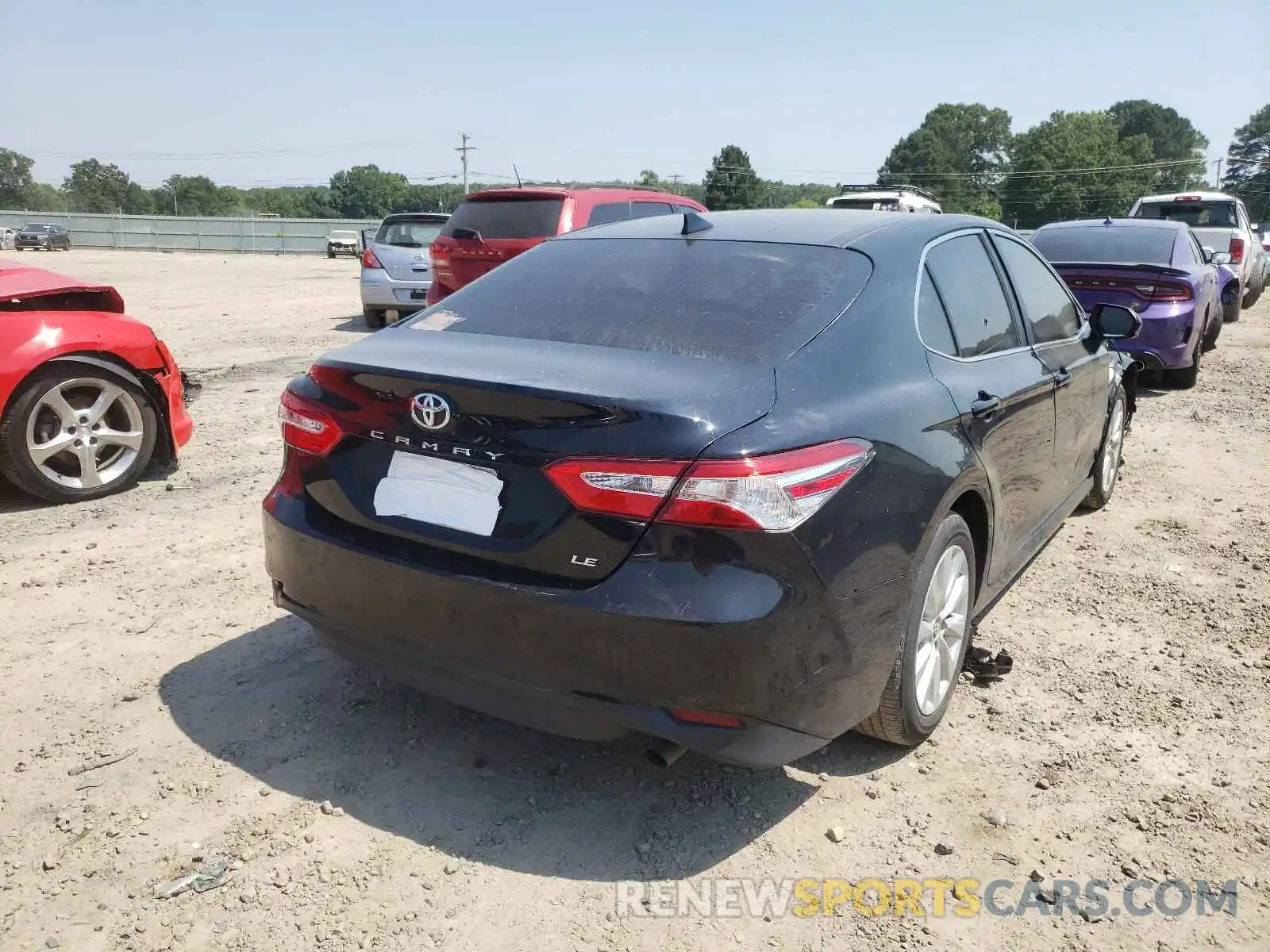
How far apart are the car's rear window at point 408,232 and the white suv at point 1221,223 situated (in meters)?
11.0

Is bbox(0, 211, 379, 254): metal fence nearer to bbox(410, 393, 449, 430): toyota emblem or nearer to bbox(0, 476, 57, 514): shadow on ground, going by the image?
bbox(0, 476, 57, 514): shadow on ground

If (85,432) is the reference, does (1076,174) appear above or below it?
above

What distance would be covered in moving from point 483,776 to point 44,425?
12.3ft

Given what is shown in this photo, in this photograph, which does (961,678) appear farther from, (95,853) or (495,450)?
(95,853)

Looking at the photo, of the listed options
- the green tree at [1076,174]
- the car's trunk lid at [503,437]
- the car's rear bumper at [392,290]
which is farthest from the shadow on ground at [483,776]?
the green tree at [1076,174]

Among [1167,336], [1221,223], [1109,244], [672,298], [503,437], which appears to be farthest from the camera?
[1221,223]

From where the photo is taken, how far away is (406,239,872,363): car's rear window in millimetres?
2658

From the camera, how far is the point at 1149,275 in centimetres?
825

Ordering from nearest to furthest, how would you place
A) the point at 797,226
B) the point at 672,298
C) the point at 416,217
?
the point at 672,298 < the point at 797,226 < the point at 416,217

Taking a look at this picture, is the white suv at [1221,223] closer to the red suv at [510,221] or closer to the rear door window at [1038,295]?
the red suv at [510,221]

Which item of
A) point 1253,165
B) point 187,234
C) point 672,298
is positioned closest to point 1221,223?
point 672,298

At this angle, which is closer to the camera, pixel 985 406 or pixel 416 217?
pixel 985 406

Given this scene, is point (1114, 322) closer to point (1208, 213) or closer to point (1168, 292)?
point (1168, 292)

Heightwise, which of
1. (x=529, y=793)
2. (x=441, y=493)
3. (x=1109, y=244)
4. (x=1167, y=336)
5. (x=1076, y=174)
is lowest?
(x=529, y=793)
